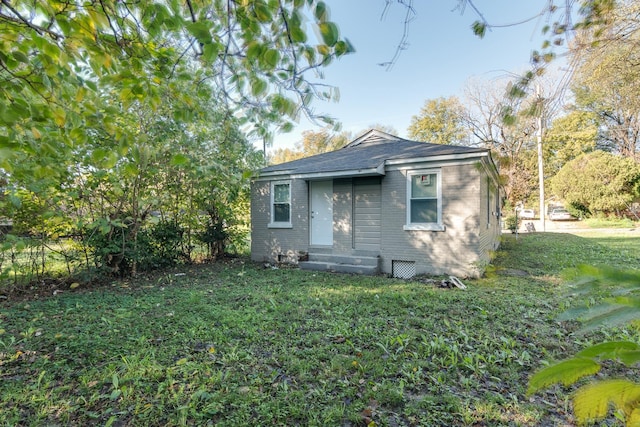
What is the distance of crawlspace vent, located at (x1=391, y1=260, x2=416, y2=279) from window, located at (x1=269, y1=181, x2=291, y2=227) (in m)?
3.43

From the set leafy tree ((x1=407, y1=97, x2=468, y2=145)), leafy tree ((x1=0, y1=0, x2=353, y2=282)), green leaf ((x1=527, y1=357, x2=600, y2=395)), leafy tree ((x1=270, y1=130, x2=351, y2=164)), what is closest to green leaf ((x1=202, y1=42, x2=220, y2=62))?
leafy tree ((x1=0, y1=0, x2=353, y2=282))

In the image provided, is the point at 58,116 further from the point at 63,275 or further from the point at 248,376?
the point at 63,275

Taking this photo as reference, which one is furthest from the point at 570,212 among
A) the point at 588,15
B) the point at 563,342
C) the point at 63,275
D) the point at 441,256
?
the point at 63,275

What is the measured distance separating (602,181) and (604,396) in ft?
98.3

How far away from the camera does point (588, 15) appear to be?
188cm

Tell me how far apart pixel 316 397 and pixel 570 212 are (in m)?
32.8

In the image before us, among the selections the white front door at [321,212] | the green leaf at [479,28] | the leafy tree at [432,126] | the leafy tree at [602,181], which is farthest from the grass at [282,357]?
the leafy tree at [602,181]

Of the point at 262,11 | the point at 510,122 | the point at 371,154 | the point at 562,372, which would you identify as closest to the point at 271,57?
the point at 262,11

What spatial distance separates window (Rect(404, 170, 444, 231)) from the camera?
291 inches

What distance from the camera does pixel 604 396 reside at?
0.67m

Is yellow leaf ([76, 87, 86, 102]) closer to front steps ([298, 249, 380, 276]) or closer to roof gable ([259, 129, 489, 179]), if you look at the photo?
roof gable ([259, 129, 489, 179])

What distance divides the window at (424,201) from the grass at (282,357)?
2.09 meters

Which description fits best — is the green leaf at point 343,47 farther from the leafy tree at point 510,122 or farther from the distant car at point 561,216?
the distant car at point 561,216

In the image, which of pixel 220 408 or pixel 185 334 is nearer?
pixel 220 408
